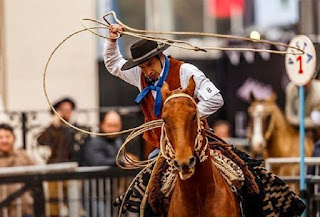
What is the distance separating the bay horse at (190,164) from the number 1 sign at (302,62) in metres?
4.08

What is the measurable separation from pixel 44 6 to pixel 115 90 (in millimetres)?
2232

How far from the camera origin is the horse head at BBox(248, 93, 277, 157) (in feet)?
68.2

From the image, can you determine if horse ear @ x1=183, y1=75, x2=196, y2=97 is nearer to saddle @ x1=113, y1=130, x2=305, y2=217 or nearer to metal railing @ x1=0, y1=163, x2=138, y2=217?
saddle @ x1=113, y1=130, x2=305, y2=217

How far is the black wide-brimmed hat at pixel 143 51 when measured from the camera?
10.9 metres

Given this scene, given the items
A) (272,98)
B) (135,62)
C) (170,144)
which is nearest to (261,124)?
(272,98)

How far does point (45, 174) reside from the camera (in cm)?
1597

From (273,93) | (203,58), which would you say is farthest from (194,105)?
(203,58)

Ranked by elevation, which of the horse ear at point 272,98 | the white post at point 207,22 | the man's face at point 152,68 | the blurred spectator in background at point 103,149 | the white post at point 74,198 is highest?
the white post at point 207,22

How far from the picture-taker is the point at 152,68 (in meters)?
10.9

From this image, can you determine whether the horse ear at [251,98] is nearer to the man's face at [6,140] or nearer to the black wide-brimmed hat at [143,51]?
the man's face at [6,140]

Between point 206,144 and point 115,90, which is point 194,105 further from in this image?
point 115,90

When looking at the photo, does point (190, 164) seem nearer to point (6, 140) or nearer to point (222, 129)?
Result: point (6, 140)

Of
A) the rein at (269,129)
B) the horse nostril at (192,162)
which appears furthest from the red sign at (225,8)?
the horse nostril at (192,162)

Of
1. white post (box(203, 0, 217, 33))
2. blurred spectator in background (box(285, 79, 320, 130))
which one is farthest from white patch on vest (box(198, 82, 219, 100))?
white post (box(203, 0, 217, 33))
